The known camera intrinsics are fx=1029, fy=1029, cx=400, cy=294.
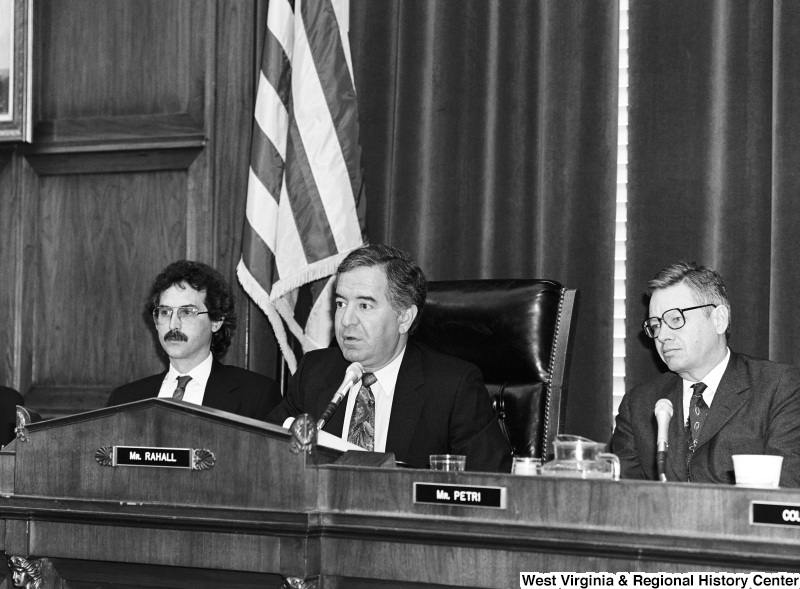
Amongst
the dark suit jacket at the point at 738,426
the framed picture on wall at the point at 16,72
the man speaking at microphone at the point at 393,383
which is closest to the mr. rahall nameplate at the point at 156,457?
the man speaking at microphone at the point at 393,383

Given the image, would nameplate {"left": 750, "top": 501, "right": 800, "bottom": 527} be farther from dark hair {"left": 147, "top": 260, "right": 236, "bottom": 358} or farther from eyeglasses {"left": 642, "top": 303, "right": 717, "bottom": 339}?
dark hair {"left": 147, "top": 260, "right": 236, "bottom": 358}

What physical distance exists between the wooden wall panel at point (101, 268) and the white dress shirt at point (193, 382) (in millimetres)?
558

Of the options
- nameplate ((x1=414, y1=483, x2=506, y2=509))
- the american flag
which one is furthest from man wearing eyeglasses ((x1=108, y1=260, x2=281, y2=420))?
nameplate ((x1=414, y1=483, x2=506, y2=509))

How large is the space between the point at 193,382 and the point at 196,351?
0.35 feet

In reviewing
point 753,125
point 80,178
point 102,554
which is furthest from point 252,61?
point 102,554

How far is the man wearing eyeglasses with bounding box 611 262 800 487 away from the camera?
271 cm

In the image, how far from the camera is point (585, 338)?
350cm

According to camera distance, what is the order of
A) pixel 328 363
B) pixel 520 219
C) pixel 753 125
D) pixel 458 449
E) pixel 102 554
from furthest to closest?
pixel 520 219 < pixel 753 125 < pixel 328 363 < pixel 458 449 < pixel 102 554

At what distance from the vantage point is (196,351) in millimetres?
3484

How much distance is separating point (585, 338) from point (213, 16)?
1902 millimetres

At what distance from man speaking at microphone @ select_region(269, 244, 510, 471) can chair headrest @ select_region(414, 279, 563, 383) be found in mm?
73

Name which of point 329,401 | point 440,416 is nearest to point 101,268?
point 329,401

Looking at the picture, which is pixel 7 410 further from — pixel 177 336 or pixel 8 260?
pixel 8 260

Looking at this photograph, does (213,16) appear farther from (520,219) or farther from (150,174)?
(520,219)
